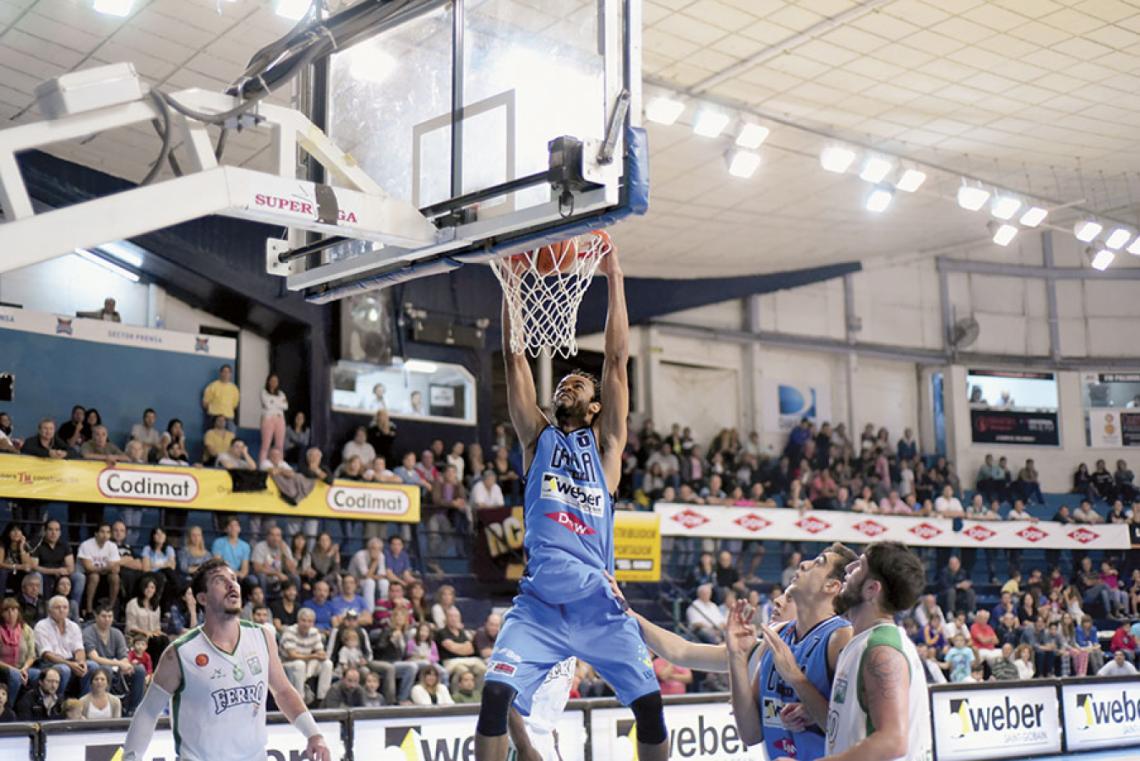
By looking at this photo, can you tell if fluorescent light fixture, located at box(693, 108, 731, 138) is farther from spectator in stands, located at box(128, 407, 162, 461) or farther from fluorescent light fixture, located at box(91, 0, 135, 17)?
spectator in stands, located at box(128, 407, 162, 461)

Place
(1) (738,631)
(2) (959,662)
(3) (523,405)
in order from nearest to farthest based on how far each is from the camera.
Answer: (1) (738,631) → (3) (523,405) → (2) (959,662)

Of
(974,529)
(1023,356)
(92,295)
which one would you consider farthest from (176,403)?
(1023,356)

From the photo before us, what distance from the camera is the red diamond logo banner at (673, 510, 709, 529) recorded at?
2059 cm

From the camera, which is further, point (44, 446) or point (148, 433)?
point (148, 433)

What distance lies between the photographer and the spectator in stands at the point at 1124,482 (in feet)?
95.4

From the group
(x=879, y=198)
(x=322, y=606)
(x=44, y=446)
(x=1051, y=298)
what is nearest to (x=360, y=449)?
(x=322, y=606)

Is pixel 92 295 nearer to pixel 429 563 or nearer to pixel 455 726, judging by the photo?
pixel 429 563

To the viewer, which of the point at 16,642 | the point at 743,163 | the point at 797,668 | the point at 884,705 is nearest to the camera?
the point at 884,705

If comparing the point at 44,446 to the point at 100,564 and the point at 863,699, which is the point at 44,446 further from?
the point at 863,699

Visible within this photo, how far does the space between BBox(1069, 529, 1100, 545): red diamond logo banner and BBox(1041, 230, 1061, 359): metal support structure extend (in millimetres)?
6720

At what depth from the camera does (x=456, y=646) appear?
1530 centimetres

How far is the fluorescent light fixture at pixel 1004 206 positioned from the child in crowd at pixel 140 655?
15.7m

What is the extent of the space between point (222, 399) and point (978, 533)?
14873 mm

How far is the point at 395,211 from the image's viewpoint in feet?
19.7
